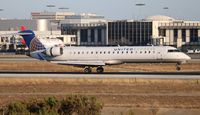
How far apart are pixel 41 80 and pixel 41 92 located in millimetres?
7475

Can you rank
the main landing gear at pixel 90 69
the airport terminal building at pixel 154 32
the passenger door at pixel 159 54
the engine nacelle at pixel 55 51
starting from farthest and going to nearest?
the airport terminal building at pixel 154 32
the engine nacelle at pixel 55 51
the main landing gear at pixel 90 69
the passenger door at pixel 159 54

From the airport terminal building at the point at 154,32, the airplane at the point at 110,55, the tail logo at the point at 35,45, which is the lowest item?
the airport terminal building at the point at 154,32

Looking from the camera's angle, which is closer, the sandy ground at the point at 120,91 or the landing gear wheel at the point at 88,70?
the sandy ground at the point at 120,91

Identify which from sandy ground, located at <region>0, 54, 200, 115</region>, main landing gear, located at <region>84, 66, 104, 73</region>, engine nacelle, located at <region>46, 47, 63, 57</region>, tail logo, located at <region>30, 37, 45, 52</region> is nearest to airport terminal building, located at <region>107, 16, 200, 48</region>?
tail logo, located at <region>30, 37, 45, 52</region>

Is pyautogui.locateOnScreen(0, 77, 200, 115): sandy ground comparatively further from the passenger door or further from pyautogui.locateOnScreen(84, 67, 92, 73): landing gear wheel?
the passenger door

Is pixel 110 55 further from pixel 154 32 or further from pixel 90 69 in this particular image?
pixel 154 32

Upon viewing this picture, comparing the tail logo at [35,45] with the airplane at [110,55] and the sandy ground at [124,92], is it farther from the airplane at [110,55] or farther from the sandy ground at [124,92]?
the sandy ground at [124,92]

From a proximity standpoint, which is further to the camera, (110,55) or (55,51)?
(55,51)

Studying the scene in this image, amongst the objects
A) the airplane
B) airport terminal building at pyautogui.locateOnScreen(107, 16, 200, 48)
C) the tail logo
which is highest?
the tail logo

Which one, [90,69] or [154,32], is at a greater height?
[90,69]

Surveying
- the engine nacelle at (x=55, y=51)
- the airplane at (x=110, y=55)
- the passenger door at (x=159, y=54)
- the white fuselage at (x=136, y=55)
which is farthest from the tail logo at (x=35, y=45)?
the passenger door at (x=159, y=54)

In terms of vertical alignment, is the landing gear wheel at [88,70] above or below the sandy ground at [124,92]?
below

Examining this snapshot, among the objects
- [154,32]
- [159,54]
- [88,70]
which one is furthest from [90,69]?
[154,32]

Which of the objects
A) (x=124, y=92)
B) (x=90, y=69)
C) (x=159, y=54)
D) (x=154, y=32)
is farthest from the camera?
(x=154, y=32)
